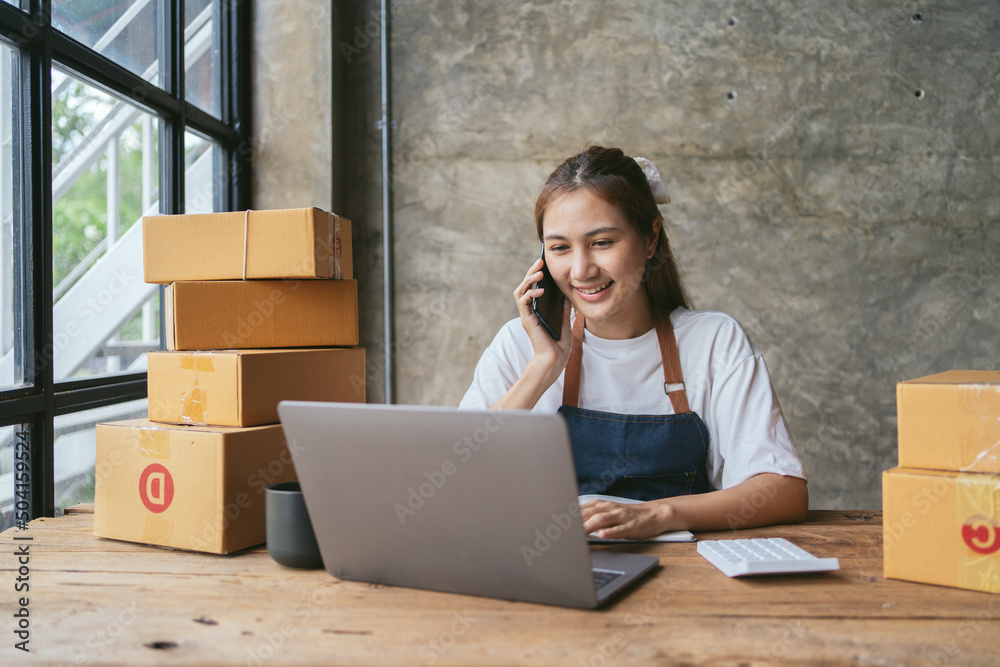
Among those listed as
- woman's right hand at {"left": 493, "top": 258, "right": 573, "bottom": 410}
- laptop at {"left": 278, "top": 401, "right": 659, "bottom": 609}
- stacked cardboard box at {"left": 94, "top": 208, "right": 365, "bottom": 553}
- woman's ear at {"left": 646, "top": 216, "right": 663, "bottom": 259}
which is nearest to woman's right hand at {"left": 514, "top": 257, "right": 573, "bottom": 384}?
woman's right hand at {"left": 493, "top": 258, "right": 573, "bottom": 410}

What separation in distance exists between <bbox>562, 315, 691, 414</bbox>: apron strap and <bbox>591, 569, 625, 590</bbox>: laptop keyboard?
0.75 meters

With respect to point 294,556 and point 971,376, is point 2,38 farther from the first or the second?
point 971,376

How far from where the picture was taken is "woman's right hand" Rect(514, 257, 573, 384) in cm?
163

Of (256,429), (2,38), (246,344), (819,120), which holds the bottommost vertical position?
(256,429)

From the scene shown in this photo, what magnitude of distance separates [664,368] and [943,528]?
2.65 feet

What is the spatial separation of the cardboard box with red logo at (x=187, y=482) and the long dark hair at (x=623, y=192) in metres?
0.85

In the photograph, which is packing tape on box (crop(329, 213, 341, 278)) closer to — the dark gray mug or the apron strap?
the dark gray mug

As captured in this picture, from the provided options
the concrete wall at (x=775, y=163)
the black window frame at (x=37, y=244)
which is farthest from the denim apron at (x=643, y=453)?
the concrete wall at (x=775, y=163)

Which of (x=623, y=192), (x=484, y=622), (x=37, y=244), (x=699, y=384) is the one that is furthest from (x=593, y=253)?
(x=37, y=244)

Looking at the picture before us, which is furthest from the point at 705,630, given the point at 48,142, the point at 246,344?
the point at 48,142

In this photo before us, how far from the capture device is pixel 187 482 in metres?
1.13

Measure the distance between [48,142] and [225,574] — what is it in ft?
4.13

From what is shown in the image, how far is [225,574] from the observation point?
0.98 meters

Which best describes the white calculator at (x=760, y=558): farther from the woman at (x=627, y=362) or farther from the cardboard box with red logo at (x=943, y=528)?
the woman at (x=627, y=362)
